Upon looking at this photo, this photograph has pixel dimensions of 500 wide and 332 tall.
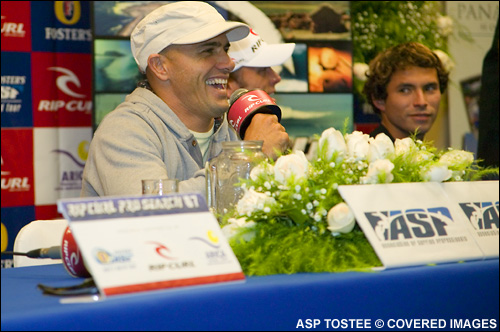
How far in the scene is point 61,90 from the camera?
3.94 m

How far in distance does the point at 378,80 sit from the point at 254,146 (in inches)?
84.4

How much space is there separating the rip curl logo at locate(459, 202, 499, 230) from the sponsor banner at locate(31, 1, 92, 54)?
3117 mm

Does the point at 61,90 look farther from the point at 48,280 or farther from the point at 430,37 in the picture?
the point at 48,280

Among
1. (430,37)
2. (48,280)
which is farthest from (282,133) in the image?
(430,37)

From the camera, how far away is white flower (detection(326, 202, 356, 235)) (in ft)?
3.60

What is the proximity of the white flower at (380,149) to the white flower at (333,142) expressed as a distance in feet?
0.16

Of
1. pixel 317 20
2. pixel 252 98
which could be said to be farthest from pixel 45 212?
pixel 252 98

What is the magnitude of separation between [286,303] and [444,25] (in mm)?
3793

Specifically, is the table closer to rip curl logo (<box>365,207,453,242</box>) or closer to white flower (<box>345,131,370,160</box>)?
rip curl logo (<box>365,207,453,242</box>)

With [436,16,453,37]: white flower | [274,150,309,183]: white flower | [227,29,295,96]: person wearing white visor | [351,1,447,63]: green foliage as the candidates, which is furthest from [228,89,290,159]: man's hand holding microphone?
[436,16,453,37]: white flower

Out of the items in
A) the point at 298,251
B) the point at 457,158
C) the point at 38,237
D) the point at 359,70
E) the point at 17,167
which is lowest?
the point at 17,167

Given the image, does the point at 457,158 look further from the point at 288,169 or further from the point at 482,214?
the point at 288,169

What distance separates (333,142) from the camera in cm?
125

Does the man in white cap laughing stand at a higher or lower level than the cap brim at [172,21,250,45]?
lower
